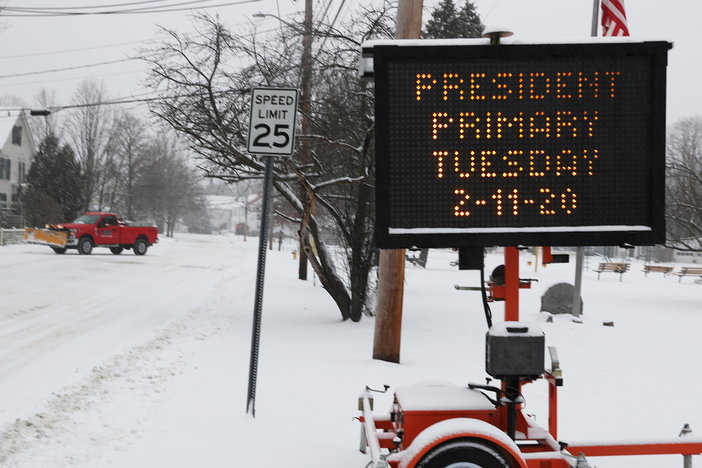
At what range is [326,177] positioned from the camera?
44.5 feet

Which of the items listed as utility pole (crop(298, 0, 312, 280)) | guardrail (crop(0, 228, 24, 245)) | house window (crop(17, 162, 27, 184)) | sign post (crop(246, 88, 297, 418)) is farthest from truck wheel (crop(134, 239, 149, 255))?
sign post (crop(246, 88, 297, 418))

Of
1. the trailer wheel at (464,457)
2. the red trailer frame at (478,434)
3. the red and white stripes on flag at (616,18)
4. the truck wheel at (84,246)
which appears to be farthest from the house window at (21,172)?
the trailer wheel at (464,457)

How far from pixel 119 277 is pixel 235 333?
950 centimetres

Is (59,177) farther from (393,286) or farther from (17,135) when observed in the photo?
(393,286)

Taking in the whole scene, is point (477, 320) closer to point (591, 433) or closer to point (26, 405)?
point (591, 433)

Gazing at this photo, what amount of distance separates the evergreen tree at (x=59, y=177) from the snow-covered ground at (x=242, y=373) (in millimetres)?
31100

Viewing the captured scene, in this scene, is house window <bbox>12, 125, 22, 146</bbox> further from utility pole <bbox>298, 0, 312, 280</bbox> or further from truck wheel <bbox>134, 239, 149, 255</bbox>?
utility pole <bbox>298, 0, 312, 280</bbox>

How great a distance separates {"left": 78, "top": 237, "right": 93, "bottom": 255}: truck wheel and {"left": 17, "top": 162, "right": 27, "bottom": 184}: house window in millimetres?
23965

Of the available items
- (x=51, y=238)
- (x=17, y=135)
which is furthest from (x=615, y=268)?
(x=17, y=135)

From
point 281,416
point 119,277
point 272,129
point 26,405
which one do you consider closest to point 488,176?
point 272,129

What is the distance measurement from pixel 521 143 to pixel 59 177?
47.2 m

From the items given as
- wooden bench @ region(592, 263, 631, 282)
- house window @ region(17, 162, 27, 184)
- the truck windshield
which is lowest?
wooden bench @ region(592, 263, 631, 282)

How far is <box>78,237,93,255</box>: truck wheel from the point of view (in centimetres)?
2766

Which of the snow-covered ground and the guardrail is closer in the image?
the snow-covered ground
